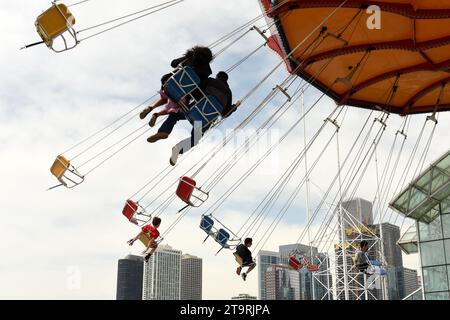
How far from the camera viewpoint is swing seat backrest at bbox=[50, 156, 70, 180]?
13.2 m

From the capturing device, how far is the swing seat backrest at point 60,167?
13.2 m

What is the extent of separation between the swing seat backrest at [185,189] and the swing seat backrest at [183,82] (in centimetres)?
231

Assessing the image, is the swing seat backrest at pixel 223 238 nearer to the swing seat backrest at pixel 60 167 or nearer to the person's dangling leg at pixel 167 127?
the person's dangling leg at pixel 167 127

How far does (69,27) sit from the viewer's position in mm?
11367

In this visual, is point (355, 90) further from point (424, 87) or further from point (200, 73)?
point (200, 73)

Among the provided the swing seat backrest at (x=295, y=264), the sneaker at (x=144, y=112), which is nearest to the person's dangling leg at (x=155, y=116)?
the sneaker at (x=144, y=112)

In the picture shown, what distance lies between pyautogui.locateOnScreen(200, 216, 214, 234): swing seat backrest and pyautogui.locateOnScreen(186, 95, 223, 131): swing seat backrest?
553 centimetres

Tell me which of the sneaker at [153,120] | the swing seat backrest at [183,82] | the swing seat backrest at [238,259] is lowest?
the swing seat backrest at [238,259]

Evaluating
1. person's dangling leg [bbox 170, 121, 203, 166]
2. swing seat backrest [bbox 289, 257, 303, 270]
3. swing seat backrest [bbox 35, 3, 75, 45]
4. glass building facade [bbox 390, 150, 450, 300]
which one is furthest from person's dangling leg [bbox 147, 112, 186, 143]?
glass building facade [bbox 390, 150, 450, 300]

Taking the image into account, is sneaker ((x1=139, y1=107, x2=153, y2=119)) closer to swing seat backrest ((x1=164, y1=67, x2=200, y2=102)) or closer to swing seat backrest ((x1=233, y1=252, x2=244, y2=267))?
swing seat backrest ((x1=164, y1=67, x2=200, y2=102))

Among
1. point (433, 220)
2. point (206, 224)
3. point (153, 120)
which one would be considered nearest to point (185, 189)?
point (153, 120)
